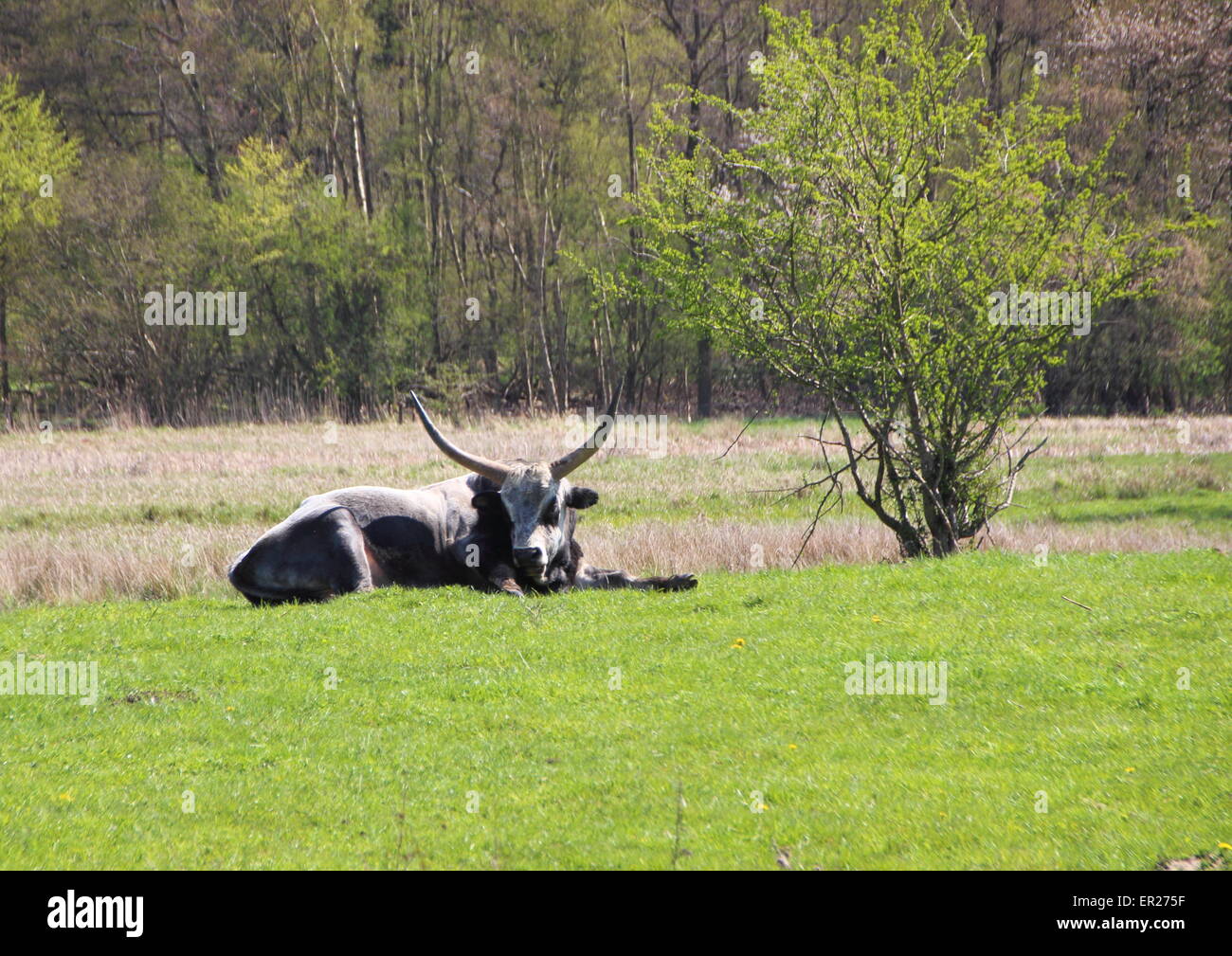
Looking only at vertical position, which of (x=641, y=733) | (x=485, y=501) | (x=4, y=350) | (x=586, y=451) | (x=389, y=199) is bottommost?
(x=641, y=733)

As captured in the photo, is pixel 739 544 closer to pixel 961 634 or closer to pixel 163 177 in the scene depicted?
pixel 961 634

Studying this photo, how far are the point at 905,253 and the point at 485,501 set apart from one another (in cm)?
611

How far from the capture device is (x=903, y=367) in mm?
15336

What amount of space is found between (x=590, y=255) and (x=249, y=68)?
1423 centimetres

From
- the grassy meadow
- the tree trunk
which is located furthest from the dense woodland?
the grassy meadow

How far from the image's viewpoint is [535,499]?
43.9ft

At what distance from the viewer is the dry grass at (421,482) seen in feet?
53.4

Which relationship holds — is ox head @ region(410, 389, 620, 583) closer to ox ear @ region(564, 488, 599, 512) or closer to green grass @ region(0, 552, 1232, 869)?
ox ear @ region(564, 488, 599, 512)

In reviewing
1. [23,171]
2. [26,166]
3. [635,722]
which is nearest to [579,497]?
[635,722]

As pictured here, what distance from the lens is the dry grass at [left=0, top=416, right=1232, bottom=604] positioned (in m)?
16.3

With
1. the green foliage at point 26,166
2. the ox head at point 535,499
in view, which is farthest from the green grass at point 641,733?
the green foliage at point 26,166

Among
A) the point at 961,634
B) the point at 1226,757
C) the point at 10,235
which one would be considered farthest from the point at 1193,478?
the point at 10,235

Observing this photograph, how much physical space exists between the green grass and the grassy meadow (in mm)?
27

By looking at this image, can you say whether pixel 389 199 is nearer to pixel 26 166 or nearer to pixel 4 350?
pixel 26 166
